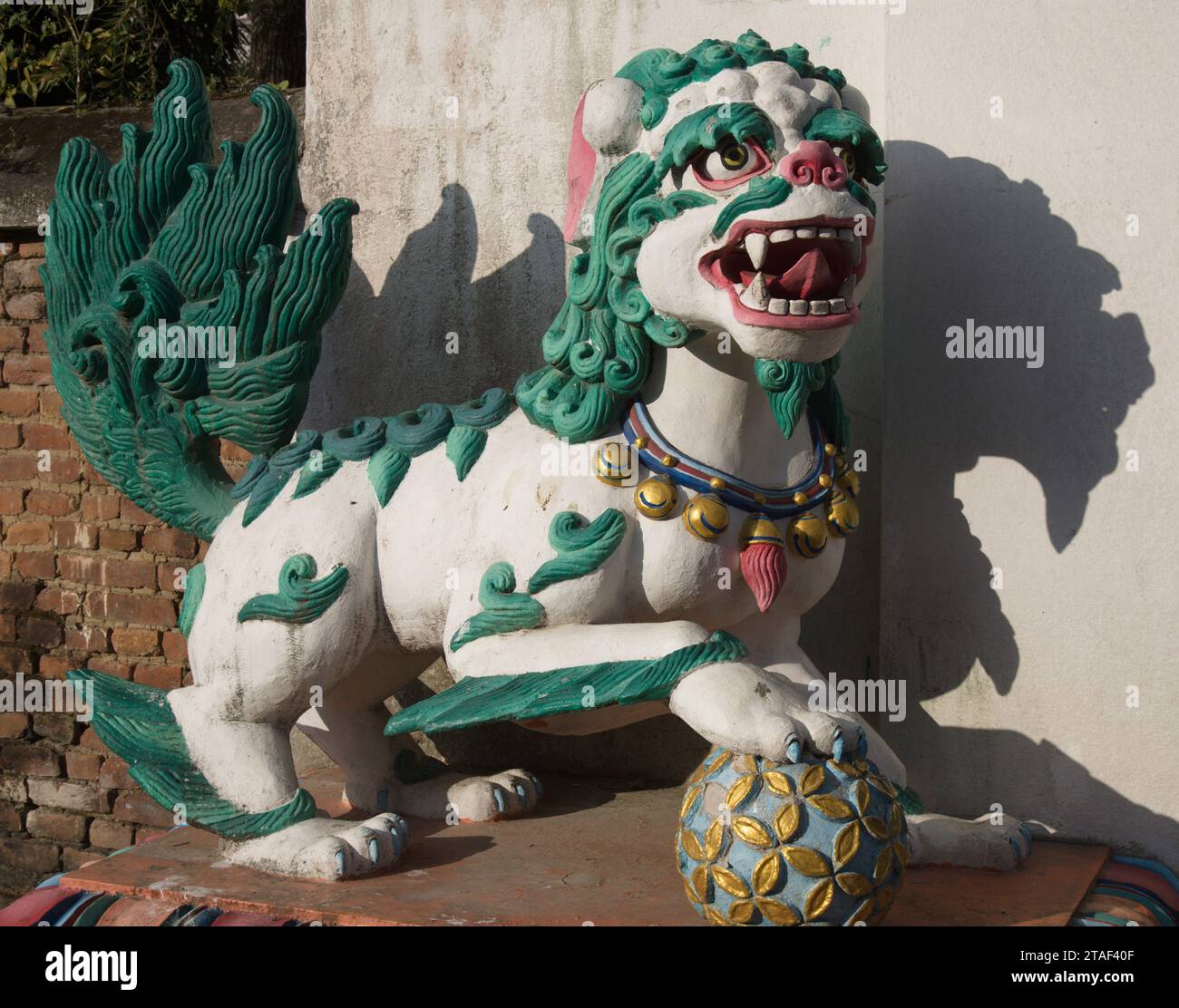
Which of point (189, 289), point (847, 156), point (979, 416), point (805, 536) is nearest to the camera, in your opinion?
point (847, 156)

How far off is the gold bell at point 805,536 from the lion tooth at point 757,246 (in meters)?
0.53

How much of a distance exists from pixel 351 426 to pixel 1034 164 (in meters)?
1.51

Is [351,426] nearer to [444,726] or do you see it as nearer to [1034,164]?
[444,726]

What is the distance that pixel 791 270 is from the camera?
254 cm

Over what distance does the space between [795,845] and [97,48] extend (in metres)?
4.02

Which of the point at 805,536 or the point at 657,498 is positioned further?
the point at 805,536

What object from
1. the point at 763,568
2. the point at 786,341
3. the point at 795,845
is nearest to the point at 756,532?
the point at 763,568

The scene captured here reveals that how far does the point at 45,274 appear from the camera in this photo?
→ 3369mm

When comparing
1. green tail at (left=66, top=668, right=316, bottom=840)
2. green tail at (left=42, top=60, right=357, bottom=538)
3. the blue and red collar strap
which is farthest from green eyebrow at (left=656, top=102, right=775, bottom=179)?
green tail at (left=66, top=668, right=316, bottom=840)

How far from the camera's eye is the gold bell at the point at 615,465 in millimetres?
2709

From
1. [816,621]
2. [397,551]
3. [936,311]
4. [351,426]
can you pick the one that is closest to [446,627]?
[397,551]

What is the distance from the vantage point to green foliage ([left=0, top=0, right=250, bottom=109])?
5.00 m

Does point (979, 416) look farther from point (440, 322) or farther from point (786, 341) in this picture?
point (440, 322)

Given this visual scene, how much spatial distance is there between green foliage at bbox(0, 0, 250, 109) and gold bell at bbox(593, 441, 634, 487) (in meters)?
2.97
